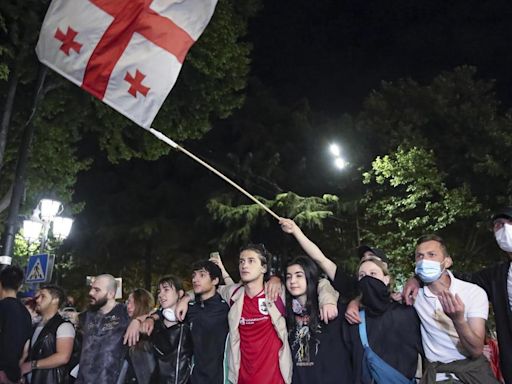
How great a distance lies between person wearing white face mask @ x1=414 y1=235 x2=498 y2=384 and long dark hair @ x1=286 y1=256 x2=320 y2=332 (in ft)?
3.05

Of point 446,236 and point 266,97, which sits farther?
point 266,97

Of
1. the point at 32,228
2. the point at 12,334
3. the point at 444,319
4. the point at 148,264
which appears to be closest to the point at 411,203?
the point at 32,228

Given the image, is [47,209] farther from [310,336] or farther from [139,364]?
[310,336]

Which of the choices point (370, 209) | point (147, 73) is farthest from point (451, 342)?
point (370, 209)

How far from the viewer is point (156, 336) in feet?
17.3

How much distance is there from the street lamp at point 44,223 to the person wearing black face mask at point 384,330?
11.8 meters

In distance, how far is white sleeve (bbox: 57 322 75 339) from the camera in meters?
5.52

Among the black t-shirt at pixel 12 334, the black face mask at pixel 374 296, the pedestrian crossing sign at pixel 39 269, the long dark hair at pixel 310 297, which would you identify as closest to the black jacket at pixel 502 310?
the black face mask at pixel 374 296

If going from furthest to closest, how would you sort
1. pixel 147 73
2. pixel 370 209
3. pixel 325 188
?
1. pixel 325 188
2. pixel 370 209
3. pixel 147 73

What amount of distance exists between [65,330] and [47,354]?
29 cm

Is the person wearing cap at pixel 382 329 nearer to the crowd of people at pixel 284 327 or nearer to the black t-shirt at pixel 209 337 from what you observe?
the crowd of people at pixel 284 327

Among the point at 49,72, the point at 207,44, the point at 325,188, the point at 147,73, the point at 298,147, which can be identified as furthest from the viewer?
the point at 298,147

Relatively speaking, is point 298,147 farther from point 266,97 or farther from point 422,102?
point 422,102

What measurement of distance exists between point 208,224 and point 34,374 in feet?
63.9
